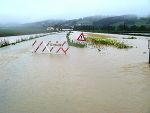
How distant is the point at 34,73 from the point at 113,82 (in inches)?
164

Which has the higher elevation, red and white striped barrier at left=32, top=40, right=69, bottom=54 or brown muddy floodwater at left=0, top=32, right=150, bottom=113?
brown muddy floodwater at left=0, top=32, right=150, bottom=113

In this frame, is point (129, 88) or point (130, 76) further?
point (130, 76)

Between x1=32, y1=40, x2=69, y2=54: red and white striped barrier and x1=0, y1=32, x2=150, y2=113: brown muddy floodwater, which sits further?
x1=32, y1=40, x2=69, y2=54: red and white striped barrier

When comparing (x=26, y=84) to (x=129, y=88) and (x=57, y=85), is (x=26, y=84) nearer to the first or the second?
(x=57, y=85)

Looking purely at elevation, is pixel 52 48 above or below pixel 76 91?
below

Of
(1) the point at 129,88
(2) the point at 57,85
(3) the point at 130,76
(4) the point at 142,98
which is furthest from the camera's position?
(3) the point at 130,76

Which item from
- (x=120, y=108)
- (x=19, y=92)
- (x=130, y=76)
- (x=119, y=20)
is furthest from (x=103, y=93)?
(x=119, y=20)

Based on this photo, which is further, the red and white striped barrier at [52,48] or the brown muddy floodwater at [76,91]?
the red and white striped barrier at [52,48]

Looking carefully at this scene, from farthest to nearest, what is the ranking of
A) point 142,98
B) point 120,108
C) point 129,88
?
point 129,88
point 142,98
point 120,108

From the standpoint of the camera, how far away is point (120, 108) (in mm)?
8242

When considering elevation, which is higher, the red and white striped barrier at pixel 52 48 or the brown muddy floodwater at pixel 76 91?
the brown muddy floodwater at pixel 76 91

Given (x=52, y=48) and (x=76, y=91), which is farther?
(x=52, y=48)

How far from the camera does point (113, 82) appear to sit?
Result: 11992 millimetres

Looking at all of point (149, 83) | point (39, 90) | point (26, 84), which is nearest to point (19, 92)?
point (39, 90)
